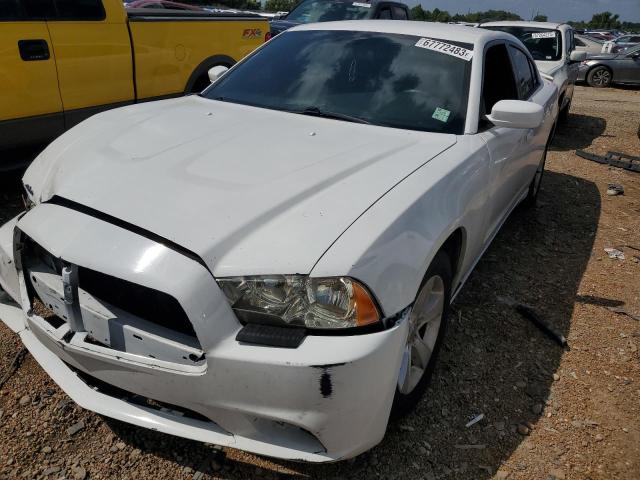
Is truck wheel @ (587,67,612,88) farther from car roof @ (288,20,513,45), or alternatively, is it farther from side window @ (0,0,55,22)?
side window @ (0,0,55,22)

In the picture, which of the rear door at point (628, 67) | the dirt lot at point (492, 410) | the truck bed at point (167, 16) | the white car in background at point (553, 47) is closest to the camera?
the dirt lot at point (492, 410)

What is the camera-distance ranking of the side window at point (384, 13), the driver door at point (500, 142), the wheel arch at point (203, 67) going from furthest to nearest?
the side window at point (384, 13), the wheel arch at point (203, 67), the driver door at point (500, 142)

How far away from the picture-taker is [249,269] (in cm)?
169

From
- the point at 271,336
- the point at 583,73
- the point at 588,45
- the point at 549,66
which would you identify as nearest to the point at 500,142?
the point at 271,336

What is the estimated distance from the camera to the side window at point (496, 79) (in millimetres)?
3062

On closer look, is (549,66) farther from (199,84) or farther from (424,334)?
(424,334)

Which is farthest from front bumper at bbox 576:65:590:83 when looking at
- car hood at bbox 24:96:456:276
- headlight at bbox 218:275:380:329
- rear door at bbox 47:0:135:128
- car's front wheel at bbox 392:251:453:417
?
headlight at bbox 218:275:380:329

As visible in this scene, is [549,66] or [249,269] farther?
[549,66]

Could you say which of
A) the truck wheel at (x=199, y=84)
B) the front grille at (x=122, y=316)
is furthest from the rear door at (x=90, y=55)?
the front grille at (x=122, y=316)

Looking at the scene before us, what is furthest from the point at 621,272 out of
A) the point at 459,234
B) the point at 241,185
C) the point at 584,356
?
the point at 241,185

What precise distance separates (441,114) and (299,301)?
1505mm

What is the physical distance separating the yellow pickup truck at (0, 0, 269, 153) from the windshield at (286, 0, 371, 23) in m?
4.05

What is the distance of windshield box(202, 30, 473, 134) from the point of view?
2785 millimetres

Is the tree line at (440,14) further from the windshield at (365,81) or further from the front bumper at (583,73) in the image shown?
the windshield at (365,81)
